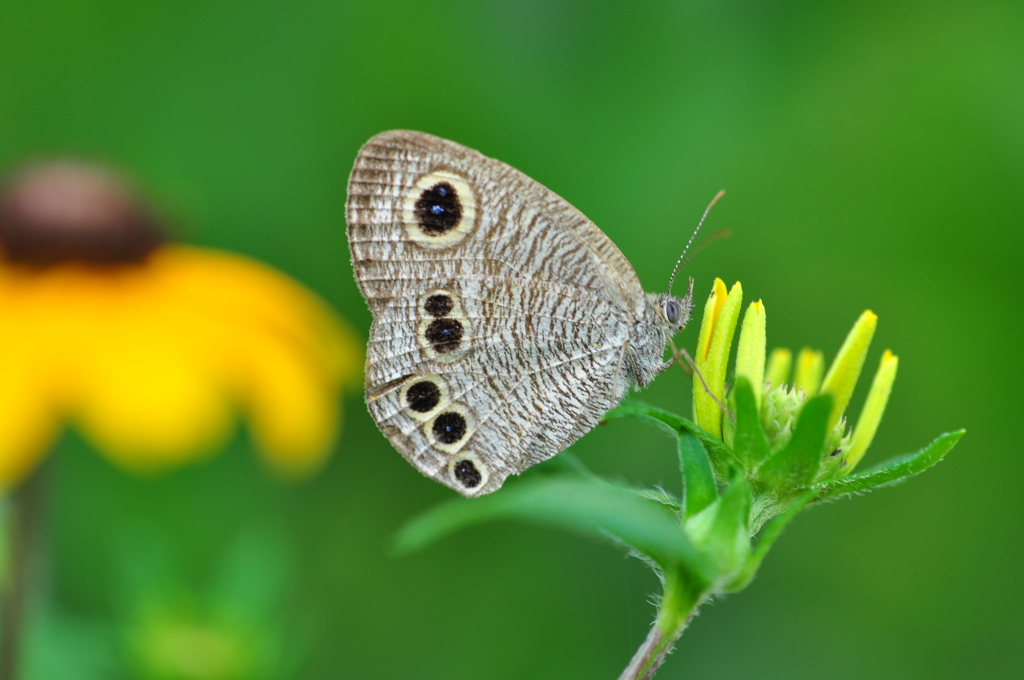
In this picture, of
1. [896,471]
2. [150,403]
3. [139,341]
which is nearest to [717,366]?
[896,471]

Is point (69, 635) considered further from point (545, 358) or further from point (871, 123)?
point (871, 123)

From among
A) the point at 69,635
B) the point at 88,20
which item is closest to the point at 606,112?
the point at 88,20

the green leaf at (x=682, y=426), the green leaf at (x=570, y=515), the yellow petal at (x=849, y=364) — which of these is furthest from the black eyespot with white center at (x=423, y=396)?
the green leaf at (x=570, y=515)

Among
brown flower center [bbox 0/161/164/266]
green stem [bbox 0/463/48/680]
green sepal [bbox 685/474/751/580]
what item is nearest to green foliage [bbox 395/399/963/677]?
green sepal [bbox 685/474/751/580]

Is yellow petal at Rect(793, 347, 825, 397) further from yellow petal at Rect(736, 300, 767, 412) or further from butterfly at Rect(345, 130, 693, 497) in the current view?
butterfly at Rect(345, 130, 693, 497)

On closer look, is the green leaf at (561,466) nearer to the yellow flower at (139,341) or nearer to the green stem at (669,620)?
the green stem at (669,620)

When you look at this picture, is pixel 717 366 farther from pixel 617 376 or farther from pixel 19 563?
pixel 19 563
